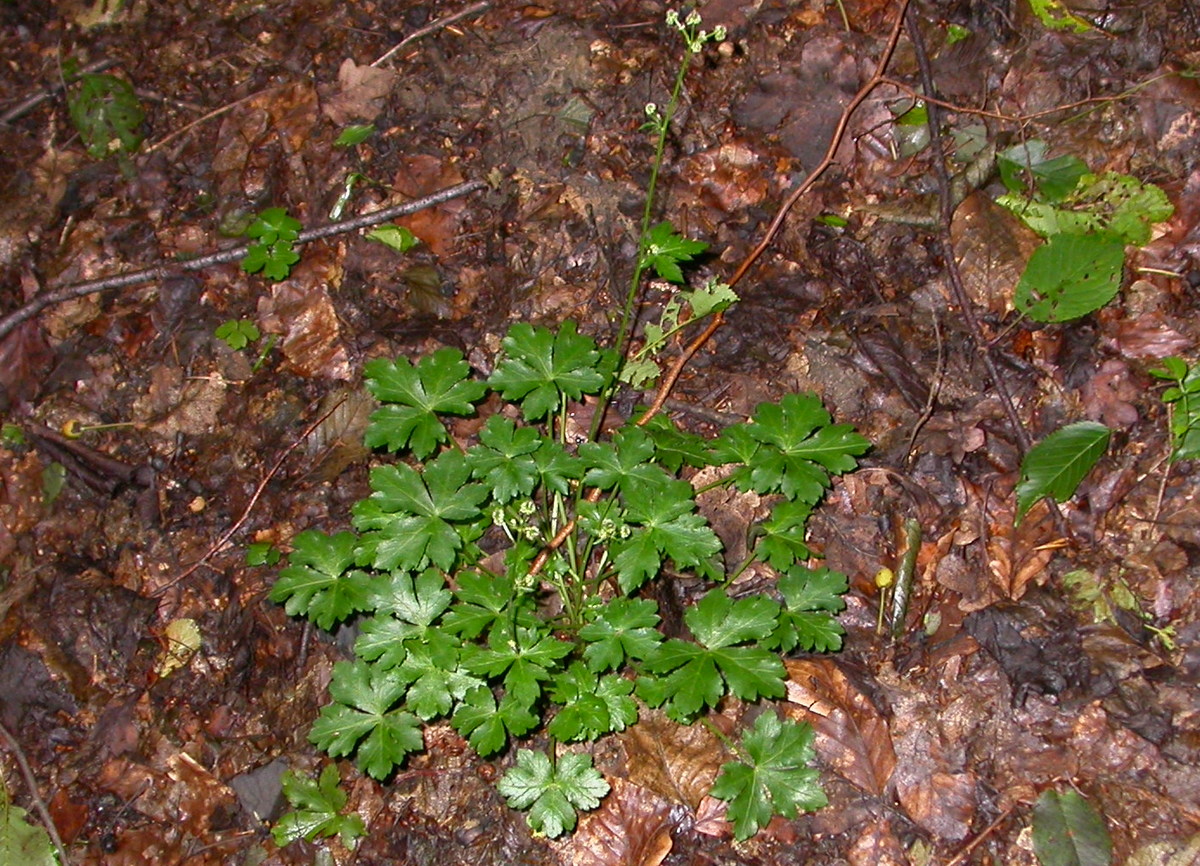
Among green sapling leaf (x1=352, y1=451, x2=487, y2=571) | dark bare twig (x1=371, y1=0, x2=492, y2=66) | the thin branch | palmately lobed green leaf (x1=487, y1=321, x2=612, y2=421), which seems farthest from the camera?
the thin branch

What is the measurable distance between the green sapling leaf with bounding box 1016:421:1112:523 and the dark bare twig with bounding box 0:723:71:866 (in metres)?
3.90

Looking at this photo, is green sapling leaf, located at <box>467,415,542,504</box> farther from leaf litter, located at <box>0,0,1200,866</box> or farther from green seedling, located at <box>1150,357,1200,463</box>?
green seedling, located at <box>1150,357,1200,463</box>

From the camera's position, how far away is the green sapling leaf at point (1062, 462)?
10.4 ft

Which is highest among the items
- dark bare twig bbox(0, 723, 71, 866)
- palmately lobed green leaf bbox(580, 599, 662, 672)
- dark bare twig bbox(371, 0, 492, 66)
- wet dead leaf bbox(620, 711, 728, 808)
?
dark bare twig bbox(371, 0, 492, 66)

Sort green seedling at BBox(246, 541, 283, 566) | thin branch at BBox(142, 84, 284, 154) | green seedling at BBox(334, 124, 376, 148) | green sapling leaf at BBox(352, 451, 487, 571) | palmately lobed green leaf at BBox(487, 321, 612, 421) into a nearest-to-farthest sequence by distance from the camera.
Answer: green sapling leaf at BBox(352, 451, 487, 571) → palmately lobed green leaf at BBox(487, 321, 612, 421) → green seedling at BBox(246, 541, 283, 566) → green seedling at BBox(334, 124, 376, 148) → thin branch at BBox(142, 84, 284, 154)

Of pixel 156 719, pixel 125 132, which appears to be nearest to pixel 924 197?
pixel 156 719

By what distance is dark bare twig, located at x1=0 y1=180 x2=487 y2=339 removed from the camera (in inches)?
166

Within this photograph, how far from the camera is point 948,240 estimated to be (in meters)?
3.75

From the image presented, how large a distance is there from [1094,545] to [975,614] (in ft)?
1.69

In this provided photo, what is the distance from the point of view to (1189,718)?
9.29ft

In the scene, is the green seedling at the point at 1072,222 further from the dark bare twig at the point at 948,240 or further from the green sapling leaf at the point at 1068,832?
the green sapling leaf at the point at 1068,832

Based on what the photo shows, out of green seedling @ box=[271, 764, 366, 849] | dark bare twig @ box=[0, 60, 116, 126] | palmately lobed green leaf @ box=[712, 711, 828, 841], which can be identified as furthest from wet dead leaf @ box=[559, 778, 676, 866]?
dark bare twig @ box=[0, 60, 116, 126]

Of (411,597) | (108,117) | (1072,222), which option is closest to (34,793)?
(411,597)

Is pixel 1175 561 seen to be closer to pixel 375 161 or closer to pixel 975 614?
pixel 975 614
